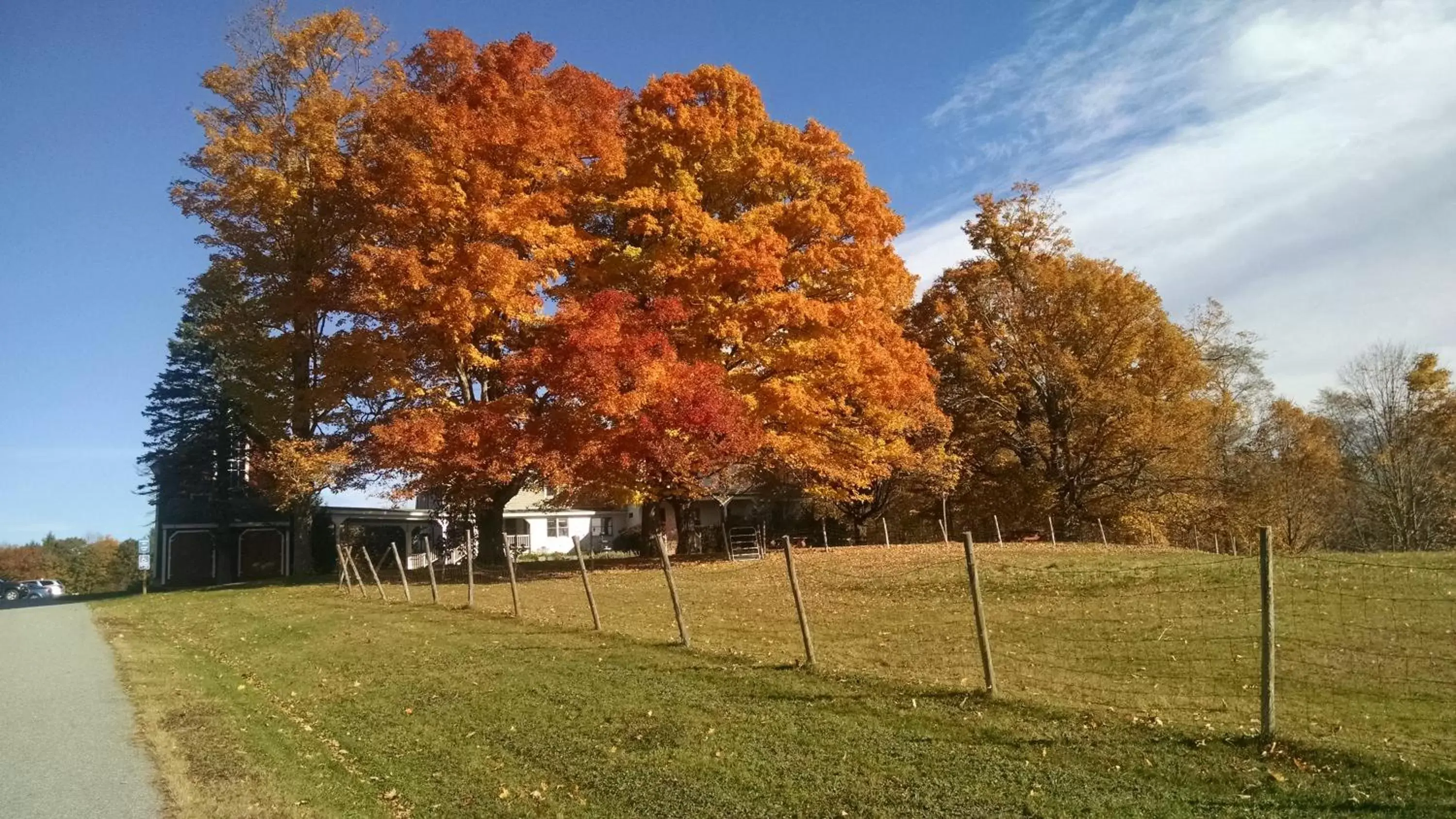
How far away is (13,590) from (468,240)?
39903mm

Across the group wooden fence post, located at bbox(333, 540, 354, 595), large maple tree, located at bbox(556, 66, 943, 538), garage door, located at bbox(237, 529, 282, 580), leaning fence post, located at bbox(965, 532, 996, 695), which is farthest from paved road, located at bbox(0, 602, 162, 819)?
garage door, located at bbox(237, 529, 282, 580)

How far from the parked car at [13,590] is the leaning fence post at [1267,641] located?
2063 inches

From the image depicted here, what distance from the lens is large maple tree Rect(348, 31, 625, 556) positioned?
73.1 ft

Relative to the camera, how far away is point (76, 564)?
9006cm

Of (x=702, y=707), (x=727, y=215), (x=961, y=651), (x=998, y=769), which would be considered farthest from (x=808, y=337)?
(x=998, y=769)

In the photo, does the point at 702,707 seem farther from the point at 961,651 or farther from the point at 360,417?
the point at 360,417

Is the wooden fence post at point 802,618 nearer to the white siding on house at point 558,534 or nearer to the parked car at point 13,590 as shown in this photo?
the white siding on house at point 558,534

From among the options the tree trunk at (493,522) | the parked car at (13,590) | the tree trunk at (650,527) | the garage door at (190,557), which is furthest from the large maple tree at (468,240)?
the parked car at (13,590)

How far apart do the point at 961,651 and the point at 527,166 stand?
57.4 feet

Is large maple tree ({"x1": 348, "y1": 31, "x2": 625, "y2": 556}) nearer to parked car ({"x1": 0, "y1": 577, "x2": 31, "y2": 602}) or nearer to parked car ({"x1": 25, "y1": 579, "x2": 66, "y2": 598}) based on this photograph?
parked car ({"x1": 25, "y1": 579, "x2": 66, "y2": 598})

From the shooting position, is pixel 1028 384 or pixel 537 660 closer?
pixel 537 660

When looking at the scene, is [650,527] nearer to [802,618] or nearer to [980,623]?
[802,618]

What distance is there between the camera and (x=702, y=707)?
27.2 feet

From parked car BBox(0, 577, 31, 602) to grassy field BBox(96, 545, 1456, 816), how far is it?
122 feet
